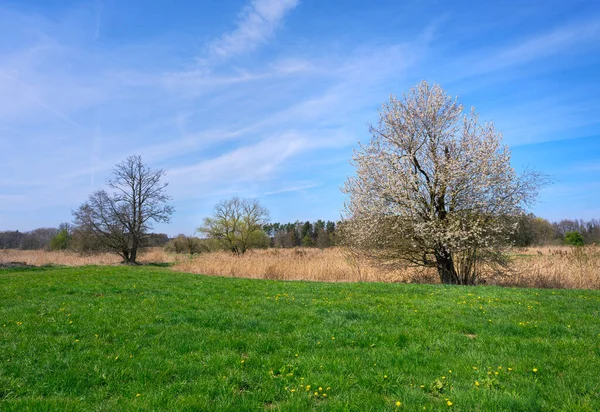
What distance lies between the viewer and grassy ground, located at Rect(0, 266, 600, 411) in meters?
3.68

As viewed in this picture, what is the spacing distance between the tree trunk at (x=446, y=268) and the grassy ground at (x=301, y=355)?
7.00m

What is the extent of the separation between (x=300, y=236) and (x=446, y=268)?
78.7 metres

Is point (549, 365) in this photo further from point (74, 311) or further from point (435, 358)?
point (74, 311)

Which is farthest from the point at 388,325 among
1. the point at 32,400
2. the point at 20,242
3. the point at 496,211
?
the point at 20,242

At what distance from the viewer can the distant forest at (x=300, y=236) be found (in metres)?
19.9

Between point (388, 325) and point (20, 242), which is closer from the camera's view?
point (388, 325)

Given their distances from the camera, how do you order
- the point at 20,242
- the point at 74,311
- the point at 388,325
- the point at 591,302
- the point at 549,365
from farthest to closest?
the point at 20,242
the point at 591,302
the point at 74,311
the point at 388,325
the point at 549,365

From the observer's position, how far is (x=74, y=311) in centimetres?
753

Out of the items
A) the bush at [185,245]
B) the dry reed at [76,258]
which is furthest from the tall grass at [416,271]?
the bush at [185,245]

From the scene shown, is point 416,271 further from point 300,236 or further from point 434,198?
point 300,236

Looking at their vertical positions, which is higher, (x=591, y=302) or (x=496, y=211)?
(x=496, y=211)

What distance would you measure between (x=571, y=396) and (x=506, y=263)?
13192mm

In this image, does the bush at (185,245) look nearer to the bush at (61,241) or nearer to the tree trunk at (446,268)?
the bush at (61,241)

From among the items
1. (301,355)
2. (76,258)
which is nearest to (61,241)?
(76,258)
